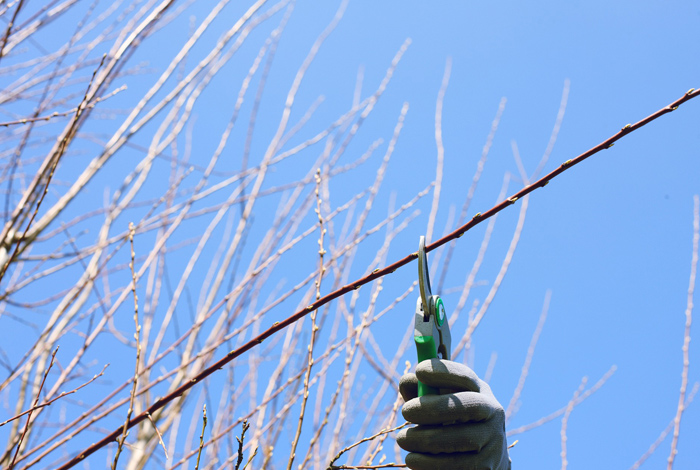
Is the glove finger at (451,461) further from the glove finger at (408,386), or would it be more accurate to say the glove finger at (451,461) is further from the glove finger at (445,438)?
the glove finger at (408,386)

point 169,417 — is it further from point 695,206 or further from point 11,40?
point 695,206

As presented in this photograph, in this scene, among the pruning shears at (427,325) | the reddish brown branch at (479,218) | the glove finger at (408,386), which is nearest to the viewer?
→ the reddish brown branch at (479,218)

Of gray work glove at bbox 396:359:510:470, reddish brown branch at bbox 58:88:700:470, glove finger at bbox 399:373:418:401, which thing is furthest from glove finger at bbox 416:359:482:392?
reddish brown branch at bbox 58:88:700:470

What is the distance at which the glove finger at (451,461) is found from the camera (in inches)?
47.0

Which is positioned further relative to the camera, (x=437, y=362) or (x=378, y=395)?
(x=378, y=395)

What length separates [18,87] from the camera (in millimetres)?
1871

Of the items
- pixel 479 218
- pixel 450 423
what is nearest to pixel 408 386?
pixel 450 423

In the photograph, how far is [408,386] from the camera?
1.30 m

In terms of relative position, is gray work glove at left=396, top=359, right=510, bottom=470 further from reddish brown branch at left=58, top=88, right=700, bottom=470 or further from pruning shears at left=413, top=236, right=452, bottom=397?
reddish brown branch at left=58, top=88, right=700, bottom=470

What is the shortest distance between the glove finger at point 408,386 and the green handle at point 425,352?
0.06 meters

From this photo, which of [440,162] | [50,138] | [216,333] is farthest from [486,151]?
[50,138]

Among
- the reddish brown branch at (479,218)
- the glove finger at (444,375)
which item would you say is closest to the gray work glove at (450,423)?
the glove finger at (444,375)

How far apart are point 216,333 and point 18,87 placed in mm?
1049

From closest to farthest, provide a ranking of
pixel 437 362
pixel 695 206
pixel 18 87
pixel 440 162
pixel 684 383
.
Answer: pixel 437 362 < pixel 684 383 < pixel 18 87 < pixel 695 206 < pixel 440 162
